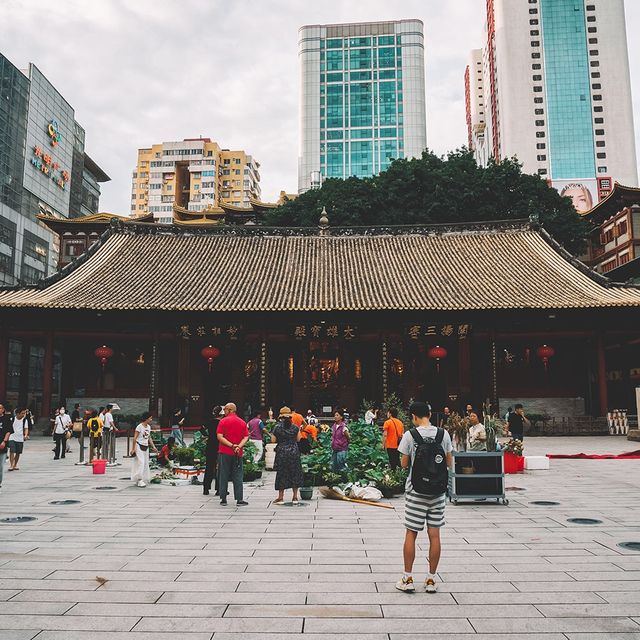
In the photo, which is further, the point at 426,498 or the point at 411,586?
A: the point at 426,498

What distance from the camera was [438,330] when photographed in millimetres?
23234

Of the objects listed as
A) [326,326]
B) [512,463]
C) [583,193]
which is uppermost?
[583,193]

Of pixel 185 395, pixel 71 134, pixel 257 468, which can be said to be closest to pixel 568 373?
pixel 185 395

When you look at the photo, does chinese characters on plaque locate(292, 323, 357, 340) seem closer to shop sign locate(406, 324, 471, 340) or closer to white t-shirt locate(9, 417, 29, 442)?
shop sign locate(406, 324, 471, 340)

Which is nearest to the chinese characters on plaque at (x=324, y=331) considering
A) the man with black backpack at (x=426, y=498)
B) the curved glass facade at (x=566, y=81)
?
the man with black backpack at (x=426, y=498)

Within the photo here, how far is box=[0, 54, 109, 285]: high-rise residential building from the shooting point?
4678 cm

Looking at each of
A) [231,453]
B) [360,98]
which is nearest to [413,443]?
[231,453]

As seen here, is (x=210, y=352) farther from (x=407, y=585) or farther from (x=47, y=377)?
(x=407, y=585)

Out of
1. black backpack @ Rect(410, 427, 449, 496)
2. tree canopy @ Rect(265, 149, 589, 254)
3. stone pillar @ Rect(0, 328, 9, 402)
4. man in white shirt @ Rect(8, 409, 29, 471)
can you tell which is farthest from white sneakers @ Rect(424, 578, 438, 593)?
tree canopy @ Rect(265, 149, 589, 254)

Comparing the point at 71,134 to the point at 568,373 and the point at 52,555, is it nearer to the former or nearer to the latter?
the point at 568,373

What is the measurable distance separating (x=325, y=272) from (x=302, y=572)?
68.3 ft

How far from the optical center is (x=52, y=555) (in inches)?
235

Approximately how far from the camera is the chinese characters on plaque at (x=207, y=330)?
23438 millimetres

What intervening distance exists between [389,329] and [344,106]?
7761cm
